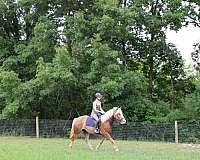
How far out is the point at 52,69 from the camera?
25469 millimetres

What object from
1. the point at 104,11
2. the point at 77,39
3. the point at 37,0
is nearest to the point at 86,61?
the point at 77,39

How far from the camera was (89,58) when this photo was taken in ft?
89.0

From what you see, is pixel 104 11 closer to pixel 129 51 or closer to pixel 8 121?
pixel 129 51

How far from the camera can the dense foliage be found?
25891 millimetres

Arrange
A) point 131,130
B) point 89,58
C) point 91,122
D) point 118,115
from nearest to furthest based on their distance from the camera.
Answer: point 118,115 < point 91,122 < point 131,130 < point 89,58

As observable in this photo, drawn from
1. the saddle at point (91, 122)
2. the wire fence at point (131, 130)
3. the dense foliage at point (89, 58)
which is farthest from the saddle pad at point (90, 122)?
the wire fence at point (131, 130)

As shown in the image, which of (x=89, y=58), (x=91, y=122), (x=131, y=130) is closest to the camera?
(x=91, y=122)

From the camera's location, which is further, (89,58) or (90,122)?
(89,58)

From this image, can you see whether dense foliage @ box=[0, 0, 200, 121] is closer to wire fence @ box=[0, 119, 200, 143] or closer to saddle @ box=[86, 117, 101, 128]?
wire fence @ box=[0, 119, 200, 143]

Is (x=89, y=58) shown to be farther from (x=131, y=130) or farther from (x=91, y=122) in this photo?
(x=91, y=122)

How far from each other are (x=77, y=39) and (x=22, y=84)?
159 inches

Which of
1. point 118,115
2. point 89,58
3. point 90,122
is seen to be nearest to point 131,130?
point 89,58

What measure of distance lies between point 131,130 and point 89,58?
195 inches

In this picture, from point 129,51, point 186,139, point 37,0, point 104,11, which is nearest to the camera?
point 186,139
